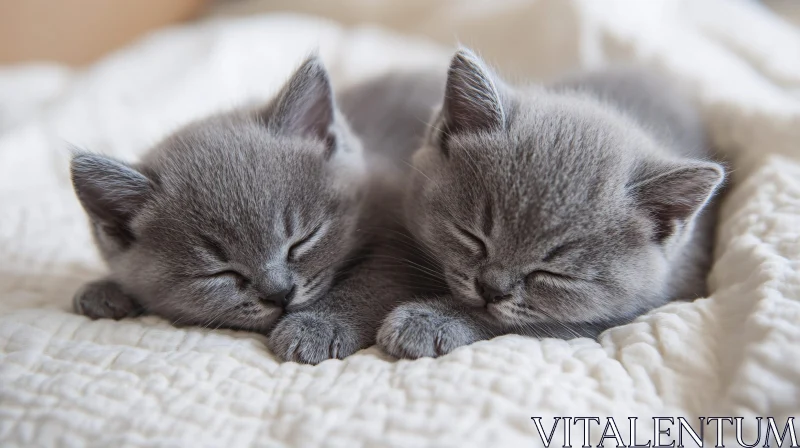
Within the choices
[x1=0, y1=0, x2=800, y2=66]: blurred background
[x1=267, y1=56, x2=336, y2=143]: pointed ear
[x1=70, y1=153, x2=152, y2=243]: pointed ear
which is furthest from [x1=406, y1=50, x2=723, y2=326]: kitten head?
[x1=0, y1=0, x2=800, y2=66]: blurred background

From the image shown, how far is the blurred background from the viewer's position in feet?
8.75

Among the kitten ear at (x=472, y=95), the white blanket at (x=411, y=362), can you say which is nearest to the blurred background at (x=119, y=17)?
the white blanket at (x=411, y=362)

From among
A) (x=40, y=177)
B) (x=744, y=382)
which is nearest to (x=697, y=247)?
(x=744, y=382)

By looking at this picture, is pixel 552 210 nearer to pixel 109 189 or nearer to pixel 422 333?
pixel 422 333

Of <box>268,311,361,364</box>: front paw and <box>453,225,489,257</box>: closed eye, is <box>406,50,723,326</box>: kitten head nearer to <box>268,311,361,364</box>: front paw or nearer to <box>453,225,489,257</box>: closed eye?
<box>453,225,489,257</box>: closed eye

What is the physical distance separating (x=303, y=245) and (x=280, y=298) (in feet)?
0.39

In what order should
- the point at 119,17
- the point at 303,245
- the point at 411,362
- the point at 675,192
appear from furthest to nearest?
the point at 119,17 < the point at 303,245 < the point at 675,192 < the point at 411,362

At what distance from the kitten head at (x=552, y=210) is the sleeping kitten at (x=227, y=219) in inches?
9.6

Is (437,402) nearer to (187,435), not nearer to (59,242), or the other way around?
(187,435)

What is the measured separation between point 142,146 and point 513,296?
55.4 inches

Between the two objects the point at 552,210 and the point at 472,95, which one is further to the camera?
the point at 472,95

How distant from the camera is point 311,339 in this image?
3.68 ft

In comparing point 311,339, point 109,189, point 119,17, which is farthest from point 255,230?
point 119,17

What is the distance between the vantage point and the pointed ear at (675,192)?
1108 millimetres
